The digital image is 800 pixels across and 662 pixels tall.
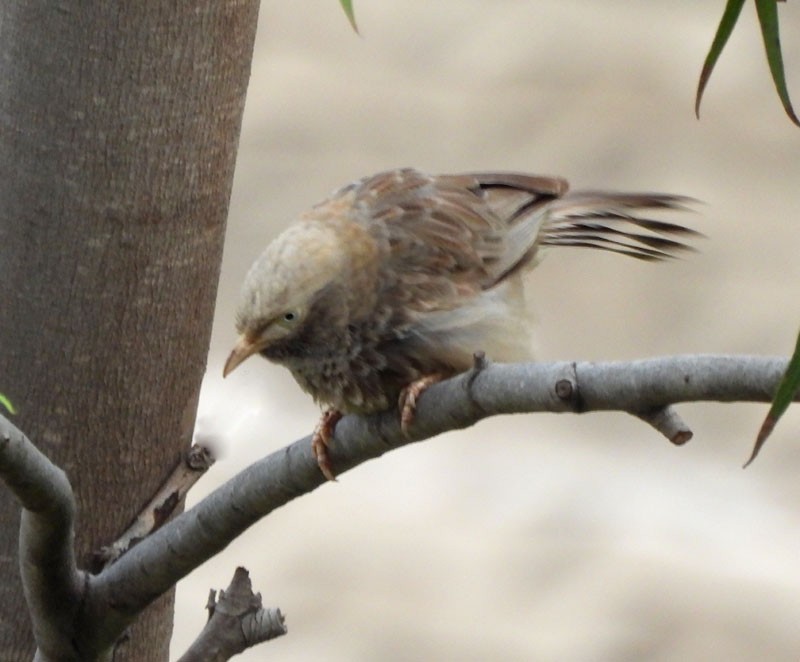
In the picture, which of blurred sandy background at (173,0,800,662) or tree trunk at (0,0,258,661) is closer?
tree trunk at (0,0,258,661)

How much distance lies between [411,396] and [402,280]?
1.29 ft

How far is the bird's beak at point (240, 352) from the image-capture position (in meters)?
2.50

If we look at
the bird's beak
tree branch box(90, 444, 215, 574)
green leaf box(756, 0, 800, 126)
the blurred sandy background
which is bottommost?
the blurred sandy background

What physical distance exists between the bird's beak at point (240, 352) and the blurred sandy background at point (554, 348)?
9.72ft

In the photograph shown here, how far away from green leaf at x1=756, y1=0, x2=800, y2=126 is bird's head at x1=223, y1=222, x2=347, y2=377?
114 cm

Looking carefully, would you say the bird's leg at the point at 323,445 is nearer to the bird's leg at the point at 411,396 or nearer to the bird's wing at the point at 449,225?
the bird's leg at the point at 411,396

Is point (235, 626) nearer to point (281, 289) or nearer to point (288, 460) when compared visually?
point (288, 460)

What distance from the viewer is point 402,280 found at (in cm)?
271

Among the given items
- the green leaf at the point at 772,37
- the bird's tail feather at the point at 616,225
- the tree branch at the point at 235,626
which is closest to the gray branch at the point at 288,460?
the tree branch at the point at 235,626

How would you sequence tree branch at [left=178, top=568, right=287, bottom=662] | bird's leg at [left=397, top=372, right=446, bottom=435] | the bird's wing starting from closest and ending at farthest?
bird's leg at [left=397, top=372, right=446, bottom=435]
tree branch at [left=178, top=568, right=287, bottom=662]
the bird's wing

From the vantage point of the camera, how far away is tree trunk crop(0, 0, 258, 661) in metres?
2.50

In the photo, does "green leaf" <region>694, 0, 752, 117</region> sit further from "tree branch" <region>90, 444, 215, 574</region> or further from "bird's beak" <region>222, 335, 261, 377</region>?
"tree branch" <region>90, 444, 215, 574</region>

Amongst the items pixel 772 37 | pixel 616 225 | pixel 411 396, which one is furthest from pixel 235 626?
pixel 772 37

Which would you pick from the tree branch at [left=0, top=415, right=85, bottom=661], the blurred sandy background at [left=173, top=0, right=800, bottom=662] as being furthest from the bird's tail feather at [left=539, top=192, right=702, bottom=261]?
the blurred sandy background at [left=173, top=0, right=800, bottom=662]
